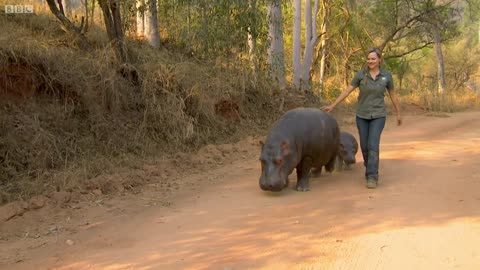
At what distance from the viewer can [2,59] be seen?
25.1 feet

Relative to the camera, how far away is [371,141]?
6953 mm

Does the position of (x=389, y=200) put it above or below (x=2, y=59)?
below

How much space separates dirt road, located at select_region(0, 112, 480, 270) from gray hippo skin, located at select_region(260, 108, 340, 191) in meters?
0.26

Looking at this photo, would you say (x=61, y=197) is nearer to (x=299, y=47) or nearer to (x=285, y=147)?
(x=285, y=147)

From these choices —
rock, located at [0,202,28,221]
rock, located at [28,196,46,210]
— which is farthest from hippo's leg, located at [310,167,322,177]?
rock, located at [0,202,28,221]

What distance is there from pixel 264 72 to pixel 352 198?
5768 mm

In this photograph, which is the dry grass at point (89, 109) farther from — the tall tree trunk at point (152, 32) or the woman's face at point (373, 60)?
the woman's face at point (373, 60)

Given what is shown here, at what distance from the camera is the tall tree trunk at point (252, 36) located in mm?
9688

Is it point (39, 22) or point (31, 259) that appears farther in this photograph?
point (39, 22)

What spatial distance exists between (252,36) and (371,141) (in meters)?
4.25

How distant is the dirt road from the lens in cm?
443

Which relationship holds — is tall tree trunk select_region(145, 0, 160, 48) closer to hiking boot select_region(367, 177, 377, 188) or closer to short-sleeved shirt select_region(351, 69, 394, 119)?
short-sleeved shirt select_region(351, 69, 394, 119)

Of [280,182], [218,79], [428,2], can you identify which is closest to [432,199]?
[280,182]

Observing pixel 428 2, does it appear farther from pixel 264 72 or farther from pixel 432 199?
pixel 432 199
